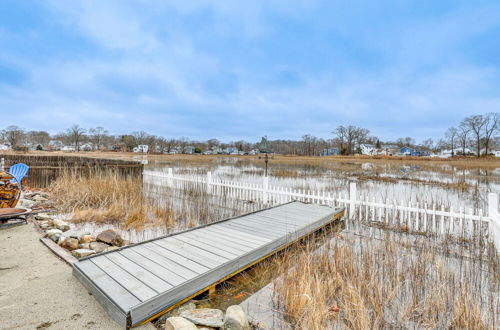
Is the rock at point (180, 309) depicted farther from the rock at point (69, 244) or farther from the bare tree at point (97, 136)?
the bare tree at point (97, 136)

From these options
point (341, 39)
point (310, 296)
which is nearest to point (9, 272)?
point (310, 296)

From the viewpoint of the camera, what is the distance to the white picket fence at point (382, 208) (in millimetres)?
4727

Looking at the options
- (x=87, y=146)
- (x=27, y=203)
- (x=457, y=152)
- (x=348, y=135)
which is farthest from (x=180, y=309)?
(x=457, y=152)

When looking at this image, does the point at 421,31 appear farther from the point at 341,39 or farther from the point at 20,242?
the point at 20,242

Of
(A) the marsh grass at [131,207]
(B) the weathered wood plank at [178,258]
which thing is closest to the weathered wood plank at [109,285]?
(B) the weathered wood plank at [178,258]

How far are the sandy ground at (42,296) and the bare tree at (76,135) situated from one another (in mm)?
72361

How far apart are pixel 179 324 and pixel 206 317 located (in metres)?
0.29

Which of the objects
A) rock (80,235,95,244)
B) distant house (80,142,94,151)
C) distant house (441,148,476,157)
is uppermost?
distant house (80,142,94,151)

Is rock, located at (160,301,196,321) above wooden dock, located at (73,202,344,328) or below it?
below

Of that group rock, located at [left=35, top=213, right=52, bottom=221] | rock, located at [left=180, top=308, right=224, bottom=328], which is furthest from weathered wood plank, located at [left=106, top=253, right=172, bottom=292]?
rock, located at [left=35, top=213, right=52, bottom=221]

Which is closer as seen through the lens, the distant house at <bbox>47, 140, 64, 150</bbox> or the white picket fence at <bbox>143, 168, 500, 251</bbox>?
the white picket fence at <bbox>143, 168, 500, 251</bbox>

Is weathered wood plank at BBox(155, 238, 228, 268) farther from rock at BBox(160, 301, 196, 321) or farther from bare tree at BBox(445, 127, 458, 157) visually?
bare tree at BBox(445, 127, 458, 157)

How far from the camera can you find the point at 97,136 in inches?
2987

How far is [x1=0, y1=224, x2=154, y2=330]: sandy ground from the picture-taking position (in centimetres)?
215
